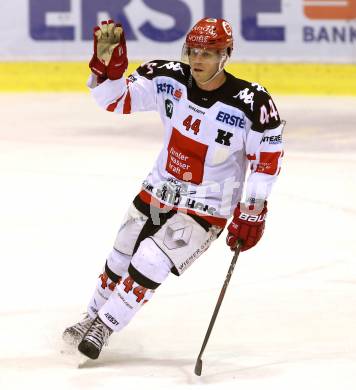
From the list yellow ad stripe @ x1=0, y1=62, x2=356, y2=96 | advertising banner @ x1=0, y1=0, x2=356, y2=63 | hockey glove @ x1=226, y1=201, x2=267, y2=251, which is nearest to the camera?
hockey glove @ x1=226, y1=201, x2=267, y2=251

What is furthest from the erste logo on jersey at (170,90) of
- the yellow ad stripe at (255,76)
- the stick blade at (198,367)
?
the yellow ad stripe at (255,76)

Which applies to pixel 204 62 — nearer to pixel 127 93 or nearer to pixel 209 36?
pixel 209 36

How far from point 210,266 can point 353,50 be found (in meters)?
6.02

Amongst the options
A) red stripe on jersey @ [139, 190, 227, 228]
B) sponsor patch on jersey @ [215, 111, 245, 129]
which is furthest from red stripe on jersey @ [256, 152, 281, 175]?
red stripe on jersey @ [139, 190, 227, 228]

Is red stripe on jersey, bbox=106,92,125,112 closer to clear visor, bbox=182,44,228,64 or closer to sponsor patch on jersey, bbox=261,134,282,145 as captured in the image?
clear visor, bbox=182,44,228,64

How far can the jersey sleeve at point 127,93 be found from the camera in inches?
192

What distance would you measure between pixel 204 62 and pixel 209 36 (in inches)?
4.3

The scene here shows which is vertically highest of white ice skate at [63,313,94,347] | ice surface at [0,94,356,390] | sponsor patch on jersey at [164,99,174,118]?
sponsor patch on jersey at [164,99,174,118]

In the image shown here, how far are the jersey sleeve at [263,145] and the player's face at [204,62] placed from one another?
0.20m

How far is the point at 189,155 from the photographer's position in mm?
4930

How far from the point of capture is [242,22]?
1211cm

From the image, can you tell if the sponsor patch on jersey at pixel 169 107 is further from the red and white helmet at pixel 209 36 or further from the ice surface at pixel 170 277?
the ice surface at pixel 170 277

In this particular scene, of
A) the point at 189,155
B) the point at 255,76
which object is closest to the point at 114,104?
the point at 189,155

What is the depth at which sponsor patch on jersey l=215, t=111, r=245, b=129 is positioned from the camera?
4.82 m
